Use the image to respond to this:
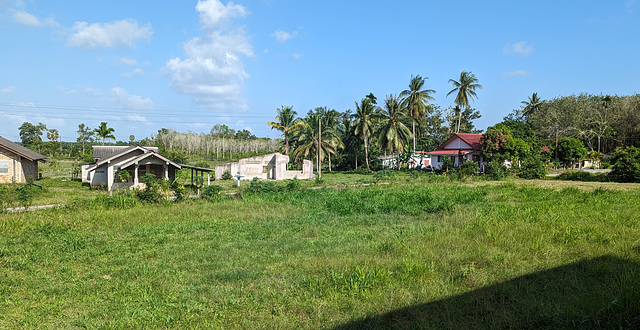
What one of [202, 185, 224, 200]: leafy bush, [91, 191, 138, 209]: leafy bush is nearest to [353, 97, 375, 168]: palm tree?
[202, 185, 224, 200]: leafy bush

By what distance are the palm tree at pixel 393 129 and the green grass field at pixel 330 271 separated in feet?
100

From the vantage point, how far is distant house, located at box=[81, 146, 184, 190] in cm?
2369

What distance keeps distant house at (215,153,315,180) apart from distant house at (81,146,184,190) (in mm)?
8561

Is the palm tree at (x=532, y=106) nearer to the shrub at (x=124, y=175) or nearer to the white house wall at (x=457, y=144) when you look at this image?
the white house wall at (x=457, y=144)

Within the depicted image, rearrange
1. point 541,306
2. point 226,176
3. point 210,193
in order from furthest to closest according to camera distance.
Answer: point 226,176 < point 210,193 < point 541,306

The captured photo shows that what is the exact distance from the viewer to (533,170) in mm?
29250

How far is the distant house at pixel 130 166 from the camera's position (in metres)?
23.7

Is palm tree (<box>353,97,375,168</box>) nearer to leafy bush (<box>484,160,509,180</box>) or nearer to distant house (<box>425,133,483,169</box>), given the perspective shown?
distant house (<box>425,133,483,169</box>)

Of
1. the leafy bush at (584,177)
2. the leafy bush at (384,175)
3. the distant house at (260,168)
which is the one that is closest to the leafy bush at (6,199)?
the distant house at (260,168)

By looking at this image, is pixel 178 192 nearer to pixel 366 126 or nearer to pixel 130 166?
pixel 130 166

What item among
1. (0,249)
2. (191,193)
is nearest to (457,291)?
(0,249)

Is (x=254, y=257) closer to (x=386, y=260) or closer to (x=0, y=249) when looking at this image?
(x=386, y=260)

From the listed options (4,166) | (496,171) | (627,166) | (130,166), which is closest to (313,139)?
(496,171)

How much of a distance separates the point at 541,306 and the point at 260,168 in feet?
105
